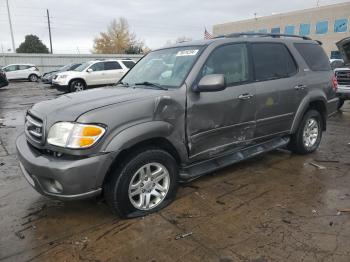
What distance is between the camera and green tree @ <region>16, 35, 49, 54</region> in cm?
5511

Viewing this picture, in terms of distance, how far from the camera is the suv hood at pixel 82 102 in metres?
3.19

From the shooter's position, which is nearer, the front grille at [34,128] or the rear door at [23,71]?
the front grille at [34,128]

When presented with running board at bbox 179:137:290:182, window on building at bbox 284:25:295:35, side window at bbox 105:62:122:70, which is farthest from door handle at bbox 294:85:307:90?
window on building at bbox 284:25:295:35

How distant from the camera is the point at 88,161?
9.93 feet

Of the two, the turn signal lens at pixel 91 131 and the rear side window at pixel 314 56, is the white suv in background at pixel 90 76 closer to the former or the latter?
the rear side window at pixel 314 56

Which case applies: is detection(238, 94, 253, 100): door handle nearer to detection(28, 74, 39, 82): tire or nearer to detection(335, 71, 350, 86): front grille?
detection(335, 71, 350, 86): front grille

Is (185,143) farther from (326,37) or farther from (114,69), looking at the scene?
(326,37)

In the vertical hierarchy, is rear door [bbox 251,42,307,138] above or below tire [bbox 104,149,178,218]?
above

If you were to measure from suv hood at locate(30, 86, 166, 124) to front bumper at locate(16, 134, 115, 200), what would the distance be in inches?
15.8

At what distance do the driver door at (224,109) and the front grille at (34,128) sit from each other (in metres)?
1.54

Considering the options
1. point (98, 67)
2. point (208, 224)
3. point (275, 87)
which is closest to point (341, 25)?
point (98, 67)

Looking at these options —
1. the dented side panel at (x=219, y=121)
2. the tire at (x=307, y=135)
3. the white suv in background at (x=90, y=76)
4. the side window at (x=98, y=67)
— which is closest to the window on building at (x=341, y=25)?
the white suv in background at (x=90, y=76)

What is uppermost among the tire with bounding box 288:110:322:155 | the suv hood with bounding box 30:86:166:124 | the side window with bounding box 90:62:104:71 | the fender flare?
the side window with bounding box 90:62:104:71

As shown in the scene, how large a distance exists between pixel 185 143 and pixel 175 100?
496mm
